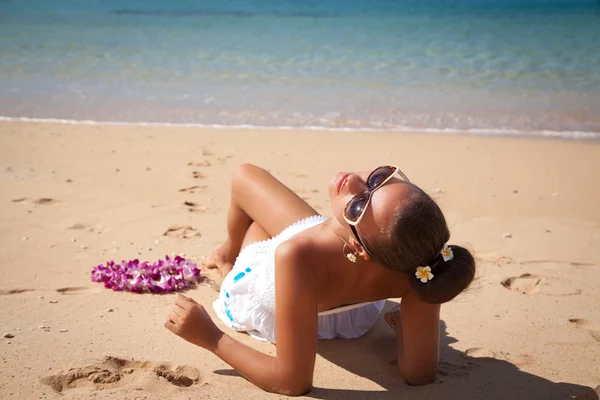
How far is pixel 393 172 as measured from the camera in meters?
2.49

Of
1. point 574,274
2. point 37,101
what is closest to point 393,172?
point 574,274

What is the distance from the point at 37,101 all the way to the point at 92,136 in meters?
2.61

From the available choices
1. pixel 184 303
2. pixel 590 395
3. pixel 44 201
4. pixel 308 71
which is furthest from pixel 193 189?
pixel 308 71

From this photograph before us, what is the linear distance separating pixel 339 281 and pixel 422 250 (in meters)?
0.47

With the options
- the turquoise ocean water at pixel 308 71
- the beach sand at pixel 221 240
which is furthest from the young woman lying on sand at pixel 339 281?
the turquoise ocean water at pixel 308 71

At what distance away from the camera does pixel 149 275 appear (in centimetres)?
373

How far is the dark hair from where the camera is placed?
236cm

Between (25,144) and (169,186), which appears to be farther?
(25,144)

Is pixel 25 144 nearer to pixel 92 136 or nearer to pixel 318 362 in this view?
pixel 92 136

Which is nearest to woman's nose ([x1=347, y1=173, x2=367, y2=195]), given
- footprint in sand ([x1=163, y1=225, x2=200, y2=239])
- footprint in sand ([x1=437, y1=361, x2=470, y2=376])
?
footprint in sand ([x1=437, y1=361, x2=470, y2=376])

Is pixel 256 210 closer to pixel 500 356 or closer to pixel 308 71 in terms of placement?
pixel 500 356

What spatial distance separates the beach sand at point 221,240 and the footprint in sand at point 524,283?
1 cm

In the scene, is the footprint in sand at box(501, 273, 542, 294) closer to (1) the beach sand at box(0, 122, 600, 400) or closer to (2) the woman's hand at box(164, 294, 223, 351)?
(1) the beach sand at box(0, 122, 600, 400)

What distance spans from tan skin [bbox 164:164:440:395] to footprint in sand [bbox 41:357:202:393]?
0.47 feet
